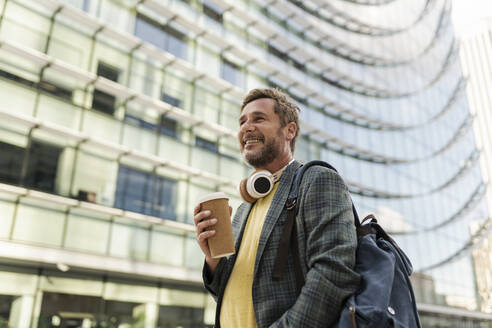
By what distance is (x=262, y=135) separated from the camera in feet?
7.32

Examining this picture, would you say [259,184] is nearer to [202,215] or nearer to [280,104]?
[202,215]

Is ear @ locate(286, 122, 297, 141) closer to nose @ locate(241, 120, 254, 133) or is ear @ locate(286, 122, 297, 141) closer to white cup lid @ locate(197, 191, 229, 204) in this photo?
nose @ locate(241, 120, 254, 133)

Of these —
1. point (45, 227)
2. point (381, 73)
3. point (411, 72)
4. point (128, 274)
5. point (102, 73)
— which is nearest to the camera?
point (45, 227)

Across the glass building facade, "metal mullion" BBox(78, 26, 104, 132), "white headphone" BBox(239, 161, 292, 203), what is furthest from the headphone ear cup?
"metal mullion" BBox(78, 26, 104, 132)

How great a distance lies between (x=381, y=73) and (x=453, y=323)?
710 inches

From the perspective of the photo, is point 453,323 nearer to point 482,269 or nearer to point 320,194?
point 482,269

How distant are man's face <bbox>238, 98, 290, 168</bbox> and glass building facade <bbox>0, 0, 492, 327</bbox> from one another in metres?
10.1

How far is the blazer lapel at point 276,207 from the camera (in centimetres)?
184

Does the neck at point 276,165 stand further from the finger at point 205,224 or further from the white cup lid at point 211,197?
the finger at point 205,224

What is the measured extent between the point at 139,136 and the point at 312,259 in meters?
13.0

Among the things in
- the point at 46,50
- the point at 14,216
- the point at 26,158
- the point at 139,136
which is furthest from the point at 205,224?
the point at 139,136

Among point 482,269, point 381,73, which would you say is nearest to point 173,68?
point 381,73

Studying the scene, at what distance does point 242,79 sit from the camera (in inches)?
712

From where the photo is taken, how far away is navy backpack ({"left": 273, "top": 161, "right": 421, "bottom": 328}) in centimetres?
145
